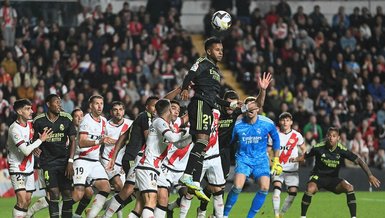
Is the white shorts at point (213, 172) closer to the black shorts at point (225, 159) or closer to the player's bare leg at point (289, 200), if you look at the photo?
the black shorts at point (225, 159)

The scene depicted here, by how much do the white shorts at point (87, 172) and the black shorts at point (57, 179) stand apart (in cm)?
37

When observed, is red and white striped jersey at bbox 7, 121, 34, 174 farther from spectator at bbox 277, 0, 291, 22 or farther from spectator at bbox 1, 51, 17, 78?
spectator at bbox 277, 0, 291, 22

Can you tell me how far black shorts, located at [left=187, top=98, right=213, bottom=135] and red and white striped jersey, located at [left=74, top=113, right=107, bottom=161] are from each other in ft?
8.72

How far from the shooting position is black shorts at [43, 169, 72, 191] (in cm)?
1706

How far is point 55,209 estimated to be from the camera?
1686 cm

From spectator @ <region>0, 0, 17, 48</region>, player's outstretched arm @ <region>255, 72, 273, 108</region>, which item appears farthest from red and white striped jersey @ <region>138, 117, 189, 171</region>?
spectator @ <region>0, 0, 17, 48</region>

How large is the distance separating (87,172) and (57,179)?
27.8 inches

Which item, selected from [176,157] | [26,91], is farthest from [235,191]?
[26,91]

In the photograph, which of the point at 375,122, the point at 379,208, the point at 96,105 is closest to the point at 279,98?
the point at 375,122

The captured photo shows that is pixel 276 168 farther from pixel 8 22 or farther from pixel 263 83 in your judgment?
pixel 8 22

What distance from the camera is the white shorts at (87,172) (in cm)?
1769

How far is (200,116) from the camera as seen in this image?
15.7 metres

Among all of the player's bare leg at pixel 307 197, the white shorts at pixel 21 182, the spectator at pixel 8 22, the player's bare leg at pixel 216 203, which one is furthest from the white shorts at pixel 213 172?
the spectator at pixel 8 22

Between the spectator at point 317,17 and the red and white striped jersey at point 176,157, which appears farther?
the spectator at point 317,17
